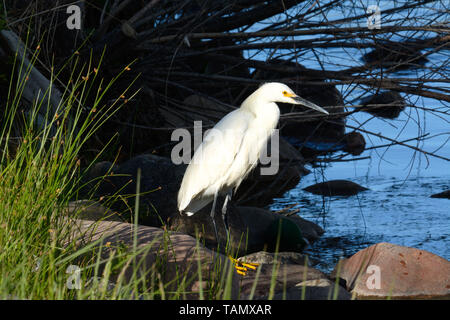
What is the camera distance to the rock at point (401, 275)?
12.8ft

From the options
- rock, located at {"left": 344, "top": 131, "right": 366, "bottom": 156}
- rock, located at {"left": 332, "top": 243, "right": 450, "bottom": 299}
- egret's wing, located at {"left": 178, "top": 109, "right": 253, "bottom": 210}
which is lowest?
rock, located at {"left": 332, "top": 243, "right": 450, "bottom": 299}

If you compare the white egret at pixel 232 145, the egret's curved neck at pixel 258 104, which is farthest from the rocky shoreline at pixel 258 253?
the egret's curved neck at pixel 258 104

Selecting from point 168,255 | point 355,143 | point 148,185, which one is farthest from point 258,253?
point 355,143

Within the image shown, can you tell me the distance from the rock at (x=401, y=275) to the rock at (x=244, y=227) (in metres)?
0.90

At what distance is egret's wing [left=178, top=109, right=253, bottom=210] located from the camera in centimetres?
409

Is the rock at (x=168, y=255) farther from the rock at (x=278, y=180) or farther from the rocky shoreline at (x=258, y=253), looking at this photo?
the rock at (x=278, y=180)

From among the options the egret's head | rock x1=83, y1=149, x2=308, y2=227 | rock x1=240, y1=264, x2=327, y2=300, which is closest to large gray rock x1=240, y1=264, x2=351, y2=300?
rock x1=240, y1=264, x2=327, y2=300

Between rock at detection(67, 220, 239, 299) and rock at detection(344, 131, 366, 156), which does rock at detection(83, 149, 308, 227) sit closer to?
rock at detection(67, 220, 239, 299)

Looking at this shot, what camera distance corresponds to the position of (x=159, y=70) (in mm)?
6555

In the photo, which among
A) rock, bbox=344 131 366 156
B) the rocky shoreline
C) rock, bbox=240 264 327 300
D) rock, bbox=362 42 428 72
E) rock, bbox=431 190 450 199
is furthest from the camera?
rock, bbox=344 131 366 156

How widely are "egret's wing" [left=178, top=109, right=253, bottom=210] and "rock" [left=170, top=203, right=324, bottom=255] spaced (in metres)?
0.71

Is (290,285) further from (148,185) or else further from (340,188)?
(340,188)

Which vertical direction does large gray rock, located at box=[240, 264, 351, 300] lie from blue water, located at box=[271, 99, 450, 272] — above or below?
below
